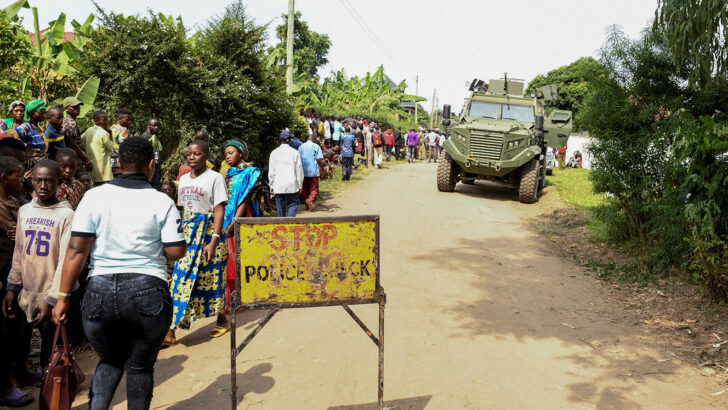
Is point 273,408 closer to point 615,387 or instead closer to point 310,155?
point 615,387

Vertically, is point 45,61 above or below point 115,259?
above

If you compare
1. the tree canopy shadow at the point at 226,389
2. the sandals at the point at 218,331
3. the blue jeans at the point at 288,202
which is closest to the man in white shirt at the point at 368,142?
the blue jeans at the point at 288,202

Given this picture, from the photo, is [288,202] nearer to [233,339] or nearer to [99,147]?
[99,147]

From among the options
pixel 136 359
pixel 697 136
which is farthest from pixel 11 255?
pixel 697 136

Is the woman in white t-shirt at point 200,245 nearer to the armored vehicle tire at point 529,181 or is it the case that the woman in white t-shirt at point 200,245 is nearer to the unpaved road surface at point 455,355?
the unpaved road surface at point 455,355

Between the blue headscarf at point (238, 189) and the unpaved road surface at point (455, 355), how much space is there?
3.58 ft

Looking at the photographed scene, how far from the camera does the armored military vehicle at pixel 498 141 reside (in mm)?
12805

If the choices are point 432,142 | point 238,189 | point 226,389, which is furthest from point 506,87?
point 226,389

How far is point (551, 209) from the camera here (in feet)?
40.2

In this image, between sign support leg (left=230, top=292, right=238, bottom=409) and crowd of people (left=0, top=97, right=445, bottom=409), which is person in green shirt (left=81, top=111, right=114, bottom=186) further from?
sign support leg (left=230, top=292, right=238, bottom=409)

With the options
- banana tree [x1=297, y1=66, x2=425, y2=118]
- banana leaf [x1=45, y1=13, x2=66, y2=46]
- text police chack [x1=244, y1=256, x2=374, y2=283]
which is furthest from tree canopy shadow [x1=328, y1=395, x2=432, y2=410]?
banana tree [x1=297, y1=66, x2=425, y2=118]

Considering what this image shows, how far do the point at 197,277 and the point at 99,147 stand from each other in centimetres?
351

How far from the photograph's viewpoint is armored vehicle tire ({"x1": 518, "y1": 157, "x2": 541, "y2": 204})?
12898mm

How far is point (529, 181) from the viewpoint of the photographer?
12.9 metres
